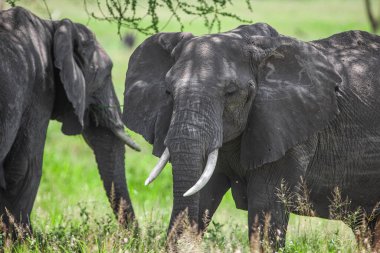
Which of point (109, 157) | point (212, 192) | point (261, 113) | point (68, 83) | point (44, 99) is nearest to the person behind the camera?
point (261, 113)

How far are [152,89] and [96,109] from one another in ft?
8.40

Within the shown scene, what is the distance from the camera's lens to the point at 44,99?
9016 millimetres

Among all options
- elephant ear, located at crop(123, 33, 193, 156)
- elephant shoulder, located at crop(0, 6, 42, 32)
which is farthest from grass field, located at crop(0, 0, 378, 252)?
elephant ear, located at crop(123, 33, 193, 156)

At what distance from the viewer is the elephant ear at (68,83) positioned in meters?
9.16

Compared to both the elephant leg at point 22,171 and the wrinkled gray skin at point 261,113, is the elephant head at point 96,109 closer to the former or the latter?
the elephant leg at point 22,171

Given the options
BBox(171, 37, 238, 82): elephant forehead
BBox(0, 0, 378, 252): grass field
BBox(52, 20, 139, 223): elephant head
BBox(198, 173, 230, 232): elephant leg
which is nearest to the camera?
BBox(171, 37, 238, 82): elephant forehead

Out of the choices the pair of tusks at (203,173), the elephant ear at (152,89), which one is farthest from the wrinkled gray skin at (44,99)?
the pair of tusks at (203,173)

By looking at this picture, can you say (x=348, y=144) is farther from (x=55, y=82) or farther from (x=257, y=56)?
(x=55, y=82)

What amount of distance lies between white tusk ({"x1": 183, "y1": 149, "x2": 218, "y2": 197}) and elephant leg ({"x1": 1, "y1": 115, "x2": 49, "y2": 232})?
8.70 feet

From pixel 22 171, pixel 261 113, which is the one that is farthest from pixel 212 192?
pixel 22 171

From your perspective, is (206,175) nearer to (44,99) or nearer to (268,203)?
(268,203)

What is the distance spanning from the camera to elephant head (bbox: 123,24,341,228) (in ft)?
21.9

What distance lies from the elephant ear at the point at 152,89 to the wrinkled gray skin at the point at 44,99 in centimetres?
112

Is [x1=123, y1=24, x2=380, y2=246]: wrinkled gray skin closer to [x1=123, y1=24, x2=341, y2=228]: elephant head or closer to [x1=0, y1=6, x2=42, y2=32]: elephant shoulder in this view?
[x1=123, y1=24, x2=341, y2=228]: elephant head
